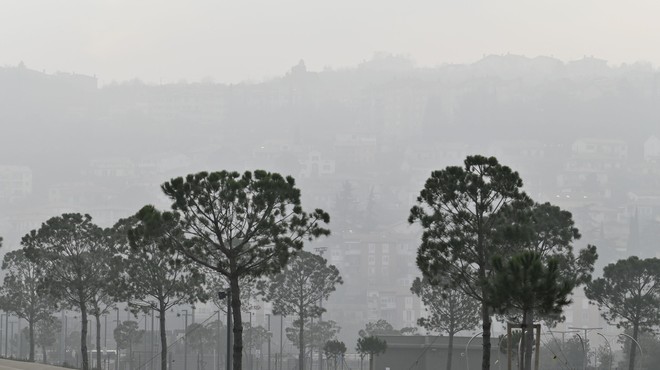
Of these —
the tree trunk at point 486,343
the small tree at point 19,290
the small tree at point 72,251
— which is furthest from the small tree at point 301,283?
the tree trunk at point 486,343

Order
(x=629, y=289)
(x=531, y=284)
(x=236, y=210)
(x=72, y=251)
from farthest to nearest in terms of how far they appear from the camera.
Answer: (x=629, y=289), (x=72, y=251), (x=236, y=210), (x=531, y=284)

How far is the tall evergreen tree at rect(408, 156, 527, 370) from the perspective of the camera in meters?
61.7

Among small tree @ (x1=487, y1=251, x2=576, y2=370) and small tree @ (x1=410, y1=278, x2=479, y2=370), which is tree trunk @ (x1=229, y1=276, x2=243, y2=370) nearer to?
small tree @ (x1=487, y1=251, x2=576, y2=370)

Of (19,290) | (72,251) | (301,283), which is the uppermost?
(72,251)

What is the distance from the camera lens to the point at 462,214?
6250 cm

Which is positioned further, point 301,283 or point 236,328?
point 301,283

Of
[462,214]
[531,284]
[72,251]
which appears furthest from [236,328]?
[72,251]

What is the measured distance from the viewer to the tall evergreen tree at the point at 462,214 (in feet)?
202

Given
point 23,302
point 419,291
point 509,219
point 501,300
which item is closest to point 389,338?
point 419,291

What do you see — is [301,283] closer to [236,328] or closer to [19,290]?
[19,290]

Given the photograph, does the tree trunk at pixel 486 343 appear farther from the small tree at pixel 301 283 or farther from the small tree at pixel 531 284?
the small tree at pixel 301 283

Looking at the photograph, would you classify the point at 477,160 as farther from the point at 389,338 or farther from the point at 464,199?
the point at 389,338

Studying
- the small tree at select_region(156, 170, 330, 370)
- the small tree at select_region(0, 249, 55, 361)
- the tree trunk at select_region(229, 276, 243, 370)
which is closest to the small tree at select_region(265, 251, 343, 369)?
the small tree at select_region(0, 249, 55, 361)

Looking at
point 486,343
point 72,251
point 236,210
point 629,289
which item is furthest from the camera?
point 629,289
